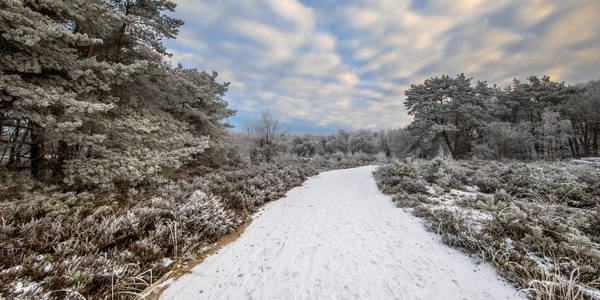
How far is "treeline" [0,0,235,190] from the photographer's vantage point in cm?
392

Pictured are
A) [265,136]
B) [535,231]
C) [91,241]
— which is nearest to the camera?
[91,241]

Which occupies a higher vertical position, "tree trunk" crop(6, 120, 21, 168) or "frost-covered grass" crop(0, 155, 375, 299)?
"tree trunk" crop(6, 120, 21, 168)

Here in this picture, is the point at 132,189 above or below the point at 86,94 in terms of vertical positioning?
below

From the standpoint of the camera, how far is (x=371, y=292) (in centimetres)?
218

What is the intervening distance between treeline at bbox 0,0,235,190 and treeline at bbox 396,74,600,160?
2001 centimetres

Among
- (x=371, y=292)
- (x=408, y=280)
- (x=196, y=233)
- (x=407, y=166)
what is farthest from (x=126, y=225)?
(x=407, y=166)

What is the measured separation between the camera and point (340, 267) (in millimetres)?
2680

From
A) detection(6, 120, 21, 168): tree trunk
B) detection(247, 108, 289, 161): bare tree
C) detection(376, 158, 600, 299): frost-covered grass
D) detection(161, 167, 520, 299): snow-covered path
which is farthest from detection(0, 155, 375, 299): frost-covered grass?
detection(247, 108, 289, 161): bare tree

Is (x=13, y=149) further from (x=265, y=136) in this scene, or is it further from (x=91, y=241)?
(x=265, y=136)

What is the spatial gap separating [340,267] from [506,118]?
31.1 m

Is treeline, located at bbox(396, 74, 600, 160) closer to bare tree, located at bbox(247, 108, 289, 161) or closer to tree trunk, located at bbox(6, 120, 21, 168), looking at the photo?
bare tree, located at bbox(247, 108, 289, 161)

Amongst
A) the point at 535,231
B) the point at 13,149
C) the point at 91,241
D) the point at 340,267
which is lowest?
the point at 340,267

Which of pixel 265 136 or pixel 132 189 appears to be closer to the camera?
pixel 132 189

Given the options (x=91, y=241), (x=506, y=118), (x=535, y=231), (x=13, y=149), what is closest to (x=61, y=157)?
(x=13, y=149)
